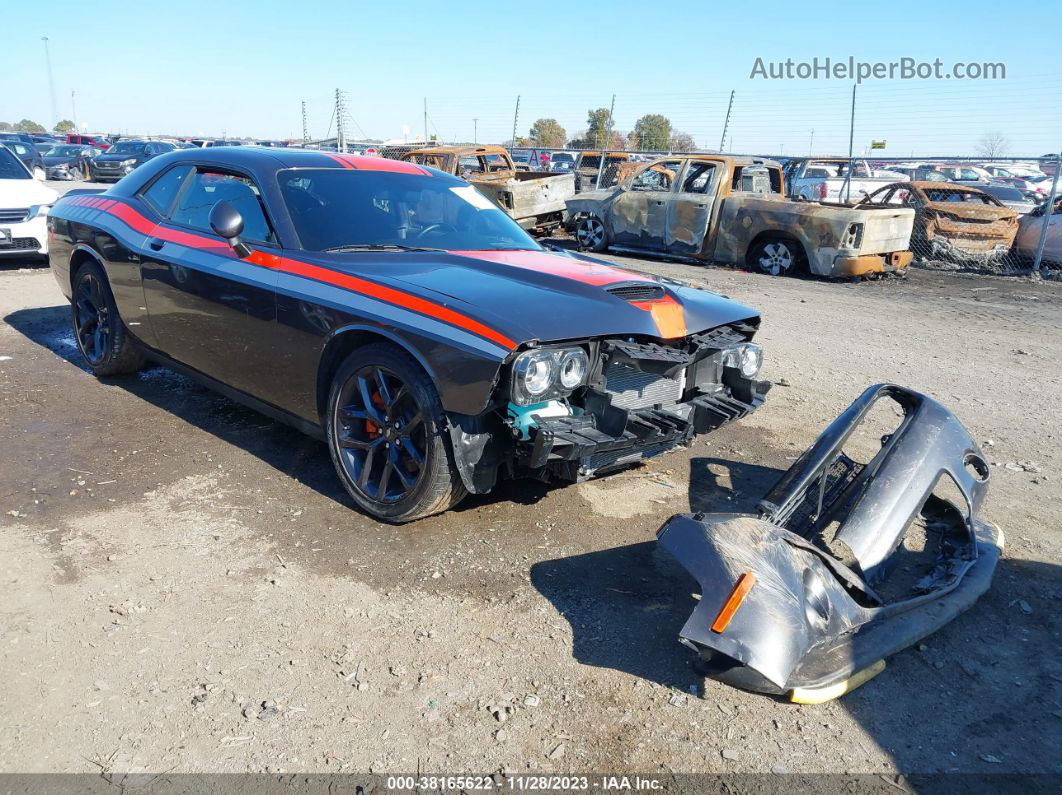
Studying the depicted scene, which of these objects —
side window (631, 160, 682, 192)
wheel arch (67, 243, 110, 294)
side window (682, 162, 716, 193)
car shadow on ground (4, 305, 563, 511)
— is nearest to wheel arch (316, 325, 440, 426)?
car shadow on ground (4, 305, 563, 511)

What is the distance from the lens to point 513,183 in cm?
1368

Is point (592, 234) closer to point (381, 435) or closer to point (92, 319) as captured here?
point (92, 319)

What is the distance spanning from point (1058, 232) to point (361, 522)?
503 inches

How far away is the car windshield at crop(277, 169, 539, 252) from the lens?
401cm

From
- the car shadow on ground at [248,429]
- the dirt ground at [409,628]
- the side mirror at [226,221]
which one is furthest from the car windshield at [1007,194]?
the side mirror at [226,221]

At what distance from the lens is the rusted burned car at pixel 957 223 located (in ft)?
41.2

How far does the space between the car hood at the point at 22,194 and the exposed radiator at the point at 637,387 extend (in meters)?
8.45

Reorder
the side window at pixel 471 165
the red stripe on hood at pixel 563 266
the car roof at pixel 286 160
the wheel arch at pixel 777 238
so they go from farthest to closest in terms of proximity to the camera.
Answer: the side window at pixel 471 165 < the wheel arch at pixel 777 238 < the car roof at pixel 286 160 < the red stripe on hood at pixel 563 266

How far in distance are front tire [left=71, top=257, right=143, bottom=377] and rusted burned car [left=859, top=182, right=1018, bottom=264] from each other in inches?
438

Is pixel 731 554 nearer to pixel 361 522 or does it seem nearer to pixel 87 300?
pixel 361 522

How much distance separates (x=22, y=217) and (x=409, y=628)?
9193 mm

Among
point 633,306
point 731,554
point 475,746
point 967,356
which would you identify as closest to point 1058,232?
point 967,356

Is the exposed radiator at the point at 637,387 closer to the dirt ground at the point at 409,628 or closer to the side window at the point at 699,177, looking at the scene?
the dirt ground at the point at 409,628

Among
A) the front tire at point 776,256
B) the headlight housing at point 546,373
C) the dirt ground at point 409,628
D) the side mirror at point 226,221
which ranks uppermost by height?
the side mirror at point 226,221
